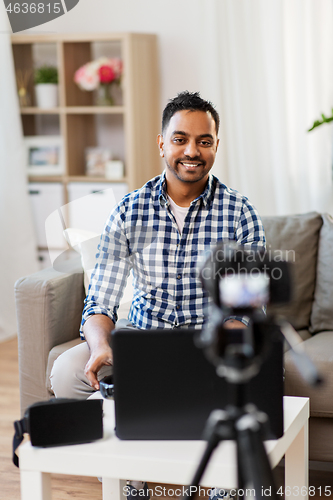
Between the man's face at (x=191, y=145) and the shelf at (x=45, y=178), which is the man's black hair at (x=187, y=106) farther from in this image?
the shelf at (x=45, y=178)

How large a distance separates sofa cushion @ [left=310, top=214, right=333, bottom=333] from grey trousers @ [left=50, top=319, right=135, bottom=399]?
0.79m

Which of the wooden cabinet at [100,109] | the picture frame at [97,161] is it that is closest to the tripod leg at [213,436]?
the wooden cabinet at [100,109]

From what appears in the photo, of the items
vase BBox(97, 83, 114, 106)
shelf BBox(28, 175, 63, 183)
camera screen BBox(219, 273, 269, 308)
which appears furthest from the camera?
shelf BBox(28, 175, 63, 183)

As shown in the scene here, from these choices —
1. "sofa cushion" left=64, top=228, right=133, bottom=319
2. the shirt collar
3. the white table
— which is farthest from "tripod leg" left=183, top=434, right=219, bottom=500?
"sofa cushion" left=64, top=228, right=133, bottom=319

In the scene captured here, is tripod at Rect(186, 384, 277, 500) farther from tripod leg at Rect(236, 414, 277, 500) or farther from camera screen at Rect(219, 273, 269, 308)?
camera screen at Rect(219, 273, 269, 308)

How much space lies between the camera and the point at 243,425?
84 cm

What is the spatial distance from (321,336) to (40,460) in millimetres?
1212

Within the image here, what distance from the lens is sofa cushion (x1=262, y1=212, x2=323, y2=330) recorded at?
7.18 ft

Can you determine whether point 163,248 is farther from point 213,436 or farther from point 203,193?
point 213,436

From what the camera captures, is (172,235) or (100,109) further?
(100,109)

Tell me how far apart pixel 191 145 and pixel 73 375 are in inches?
29.2

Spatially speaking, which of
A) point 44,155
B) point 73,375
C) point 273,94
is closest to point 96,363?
point 73,375

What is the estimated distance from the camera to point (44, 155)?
3.69 metres

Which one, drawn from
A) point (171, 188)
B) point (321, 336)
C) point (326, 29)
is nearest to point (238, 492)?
point (171, 188)
